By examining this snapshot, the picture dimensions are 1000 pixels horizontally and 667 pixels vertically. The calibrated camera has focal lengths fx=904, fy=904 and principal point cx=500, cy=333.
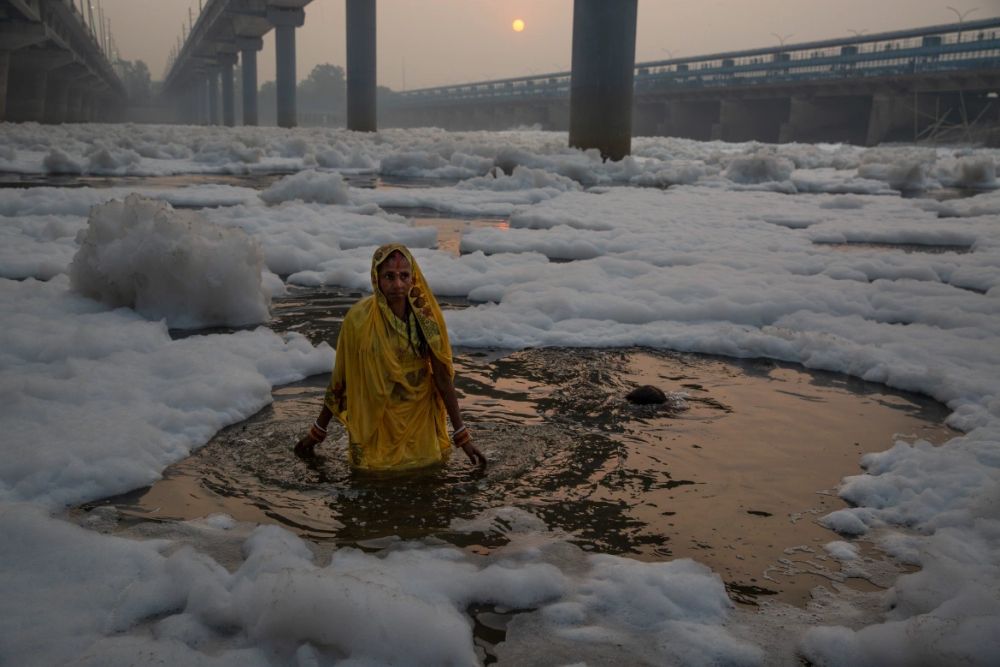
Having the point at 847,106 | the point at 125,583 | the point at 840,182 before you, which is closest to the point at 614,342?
the point at 125,583

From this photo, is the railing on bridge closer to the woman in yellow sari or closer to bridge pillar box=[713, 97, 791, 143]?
bridge pillar box=[713, 97, 791, 143]

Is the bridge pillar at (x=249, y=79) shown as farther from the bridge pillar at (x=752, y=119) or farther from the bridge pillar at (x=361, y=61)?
the bridge pillar at (x=752, y=119)

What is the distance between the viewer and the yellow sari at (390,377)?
3490 mm

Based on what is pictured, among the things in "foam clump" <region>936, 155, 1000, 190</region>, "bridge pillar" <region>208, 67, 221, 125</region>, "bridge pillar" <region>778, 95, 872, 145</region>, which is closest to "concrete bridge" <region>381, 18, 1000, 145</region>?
"bridge pillar" <region>778, 95, 872, 145</region>

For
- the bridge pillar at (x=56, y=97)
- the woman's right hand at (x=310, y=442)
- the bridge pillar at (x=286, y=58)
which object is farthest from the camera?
the bridge pillar at (x=56, y=97)

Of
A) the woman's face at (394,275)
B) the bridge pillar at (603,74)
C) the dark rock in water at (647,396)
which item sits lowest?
the dark rock in water at (647,396)

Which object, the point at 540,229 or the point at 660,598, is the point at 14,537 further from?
the point at 540,229

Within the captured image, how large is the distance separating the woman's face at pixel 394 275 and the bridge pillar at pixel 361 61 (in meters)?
34.3

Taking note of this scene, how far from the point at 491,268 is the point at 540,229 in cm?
297

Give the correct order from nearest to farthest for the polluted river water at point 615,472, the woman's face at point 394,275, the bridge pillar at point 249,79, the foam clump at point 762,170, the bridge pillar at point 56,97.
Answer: the polluted river water at point 615,472 → the woman's face at point 394,275 → the foam clump at point 762,170 → the bridge pillar at point 56,97 → the bridge pillar at point 249,79

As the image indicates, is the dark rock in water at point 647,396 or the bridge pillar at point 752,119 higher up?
the bridge pillar at point 752,119

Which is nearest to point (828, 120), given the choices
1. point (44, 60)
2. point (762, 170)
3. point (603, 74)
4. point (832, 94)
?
point (832, 94)

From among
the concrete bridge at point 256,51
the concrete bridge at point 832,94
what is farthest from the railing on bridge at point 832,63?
the concrete bridge at point 256,51

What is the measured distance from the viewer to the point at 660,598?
8.61ft
